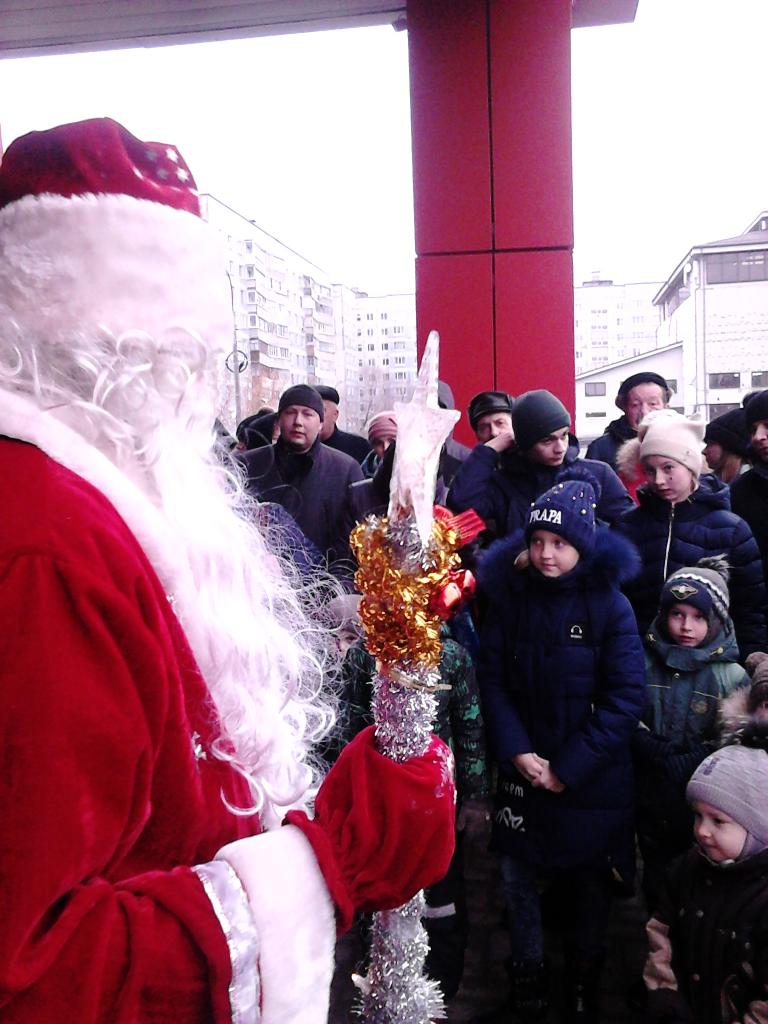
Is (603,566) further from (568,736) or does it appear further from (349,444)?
(349,444)

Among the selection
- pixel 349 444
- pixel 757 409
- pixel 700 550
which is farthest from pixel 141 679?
pixel 349 444

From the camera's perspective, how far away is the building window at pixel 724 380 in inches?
400

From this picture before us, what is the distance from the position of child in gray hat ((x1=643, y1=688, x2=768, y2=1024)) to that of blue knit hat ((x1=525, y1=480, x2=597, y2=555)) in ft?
2.44

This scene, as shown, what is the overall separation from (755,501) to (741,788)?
6.85 feet

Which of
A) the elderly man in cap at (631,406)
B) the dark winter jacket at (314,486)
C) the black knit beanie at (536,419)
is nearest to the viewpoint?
the black knit beanie at (536,419)

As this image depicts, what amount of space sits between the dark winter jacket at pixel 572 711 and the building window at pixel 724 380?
841cm

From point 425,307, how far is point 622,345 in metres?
10.00

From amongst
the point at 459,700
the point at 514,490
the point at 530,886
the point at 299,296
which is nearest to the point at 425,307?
the point at 299,296

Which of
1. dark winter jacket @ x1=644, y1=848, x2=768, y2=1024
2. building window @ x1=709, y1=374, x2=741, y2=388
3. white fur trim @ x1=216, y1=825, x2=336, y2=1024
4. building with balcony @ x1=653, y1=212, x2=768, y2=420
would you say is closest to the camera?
white fur trim @ x1=216, y1=825, x2=336, y2=1024

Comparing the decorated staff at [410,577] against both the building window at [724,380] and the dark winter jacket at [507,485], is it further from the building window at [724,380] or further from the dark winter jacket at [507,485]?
the building window at [724,380]

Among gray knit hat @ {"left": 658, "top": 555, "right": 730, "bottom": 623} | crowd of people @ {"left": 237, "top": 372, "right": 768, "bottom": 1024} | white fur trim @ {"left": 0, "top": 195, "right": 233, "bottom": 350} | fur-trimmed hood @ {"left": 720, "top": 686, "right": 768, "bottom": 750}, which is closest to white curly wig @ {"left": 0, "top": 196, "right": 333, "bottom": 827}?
white fur trim @ {"left": 0, "top": 195, "right": 233, "bottom": 350}

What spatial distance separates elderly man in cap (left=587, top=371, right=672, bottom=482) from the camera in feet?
14.1

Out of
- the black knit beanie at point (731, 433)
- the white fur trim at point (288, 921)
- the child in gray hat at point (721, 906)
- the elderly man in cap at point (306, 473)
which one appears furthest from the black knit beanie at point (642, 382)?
the white fur trim at point (288, 921)

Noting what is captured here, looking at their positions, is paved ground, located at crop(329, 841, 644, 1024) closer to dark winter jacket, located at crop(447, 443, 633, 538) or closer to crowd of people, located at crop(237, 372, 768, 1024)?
crowd of people, located at crop(237, 372, 768, 1024)
